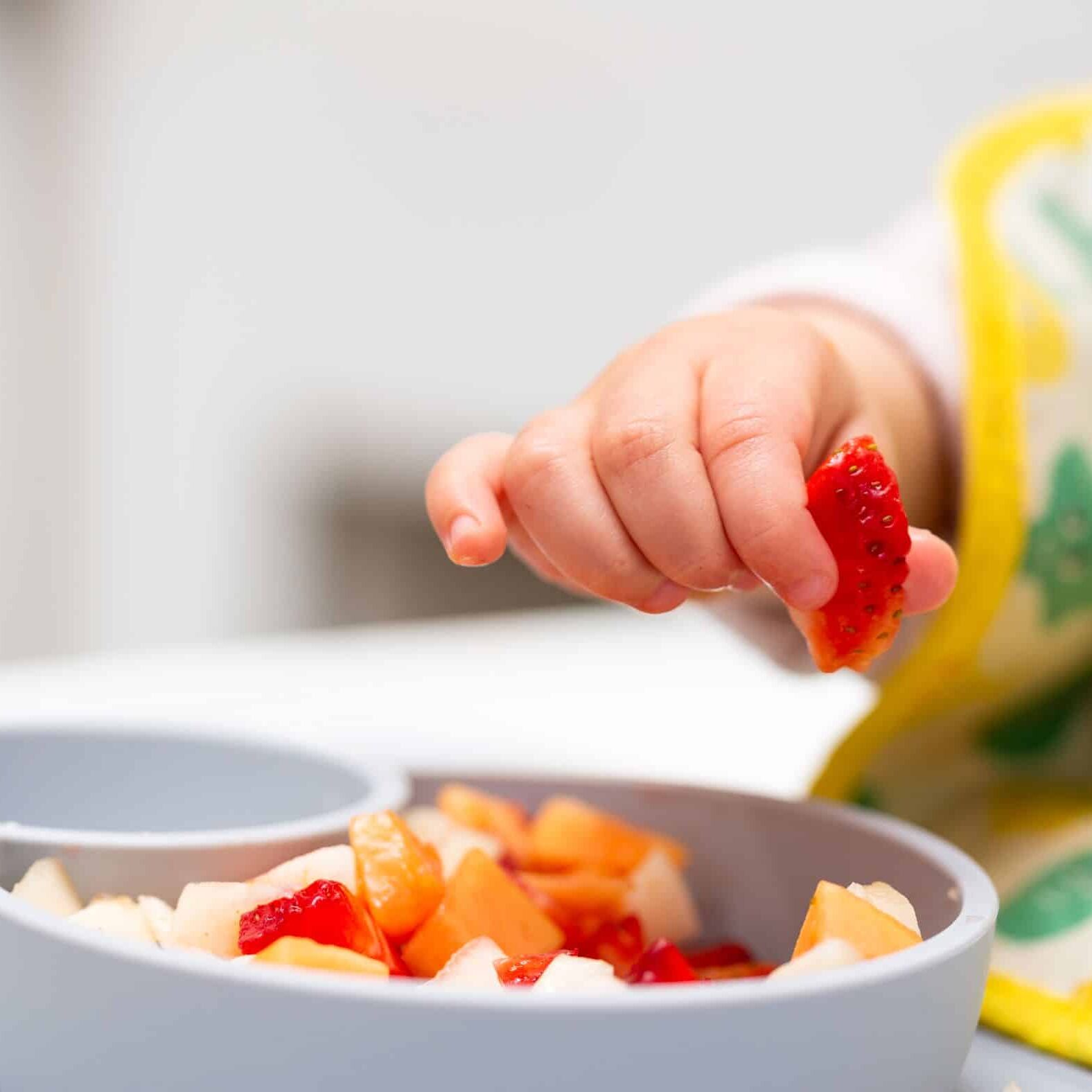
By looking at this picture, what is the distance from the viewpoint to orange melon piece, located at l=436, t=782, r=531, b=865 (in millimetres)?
483

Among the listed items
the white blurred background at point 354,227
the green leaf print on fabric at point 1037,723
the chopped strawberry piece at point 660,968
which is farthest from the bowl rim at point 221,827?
the white blurred background at point 354,227

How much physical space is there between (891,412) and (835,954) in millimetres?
347

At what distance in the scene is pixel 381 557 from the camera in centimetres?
220

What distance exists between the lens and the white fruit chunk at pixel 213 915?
340mm

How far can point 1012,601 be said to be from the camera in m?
0.60

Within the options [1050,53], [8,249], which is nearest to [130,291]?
[8,249]

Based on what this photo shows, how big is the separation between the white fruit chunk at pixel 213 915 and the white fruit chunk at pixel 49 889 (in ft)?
0.10

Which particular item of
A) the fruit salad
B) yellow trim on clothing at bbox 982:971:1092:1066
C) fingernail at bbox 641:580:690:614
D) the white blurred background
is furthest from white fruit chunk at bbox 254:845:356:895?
the white blurred background

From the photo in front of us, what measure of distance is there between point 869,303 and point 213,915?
438mm

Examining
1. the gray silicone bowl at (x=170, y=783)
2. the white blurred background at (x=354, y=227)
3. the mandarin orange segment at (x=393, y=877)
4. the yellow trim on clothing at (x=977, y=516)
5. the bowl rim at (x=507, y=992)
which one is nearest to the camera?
the bowl rim at (x=507, y=992)

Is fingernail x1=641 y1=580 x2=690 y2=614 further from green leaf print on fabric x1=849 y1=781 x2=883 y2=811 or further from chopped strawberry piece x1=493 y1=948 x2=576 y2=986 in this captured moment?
green leaf print on fabric x1=849 y1=781 x2=883 y2=811

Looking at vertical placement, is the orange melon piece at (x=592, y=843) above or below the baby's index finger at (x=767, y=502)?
below

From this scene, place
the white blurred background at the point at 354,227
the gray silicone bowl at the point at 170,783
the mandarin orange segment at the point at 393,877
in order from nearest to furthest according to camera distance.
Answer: the mandarin orange segment at the point at 393,877, the gray silicone bowl at the point at 170,783, the white blurred background at the point at 354,227

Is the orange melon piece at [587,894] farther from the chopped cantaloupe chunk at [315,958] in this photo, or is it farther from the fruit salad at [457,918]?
the chopped cantaloupe chunk at [315,958]
